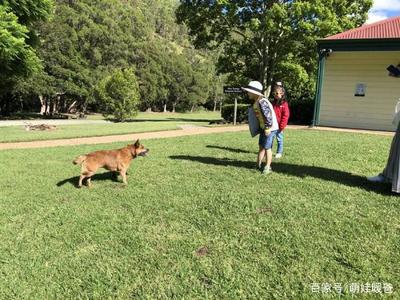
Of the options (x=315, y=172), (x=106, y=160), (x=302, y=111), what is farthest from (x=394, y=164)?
(x=302, y=111)

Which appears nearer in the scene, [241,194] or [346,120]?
[241,194]

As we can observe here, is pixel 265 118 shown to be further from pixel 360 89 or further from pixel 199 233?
pixel 360 89

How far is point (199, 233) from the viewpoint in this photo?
4.16m

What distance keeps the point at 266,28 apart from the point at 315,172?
1482 centimetres

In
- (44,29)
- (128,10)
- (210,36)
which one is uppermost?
(128,10)

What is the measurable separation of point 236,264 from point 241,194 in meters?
1.79

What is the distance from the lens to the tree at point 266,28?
Result: 19234 millimetres

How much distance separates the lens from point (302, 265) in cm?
343

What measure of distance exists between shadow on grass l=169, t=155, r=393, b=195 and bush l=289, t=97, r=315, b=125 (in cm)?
1091

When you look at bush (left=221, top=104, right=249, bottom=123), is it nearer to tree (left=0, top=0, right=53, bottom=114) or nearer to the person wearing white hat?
tree (left=0, top=0, right=53, bottom=114)

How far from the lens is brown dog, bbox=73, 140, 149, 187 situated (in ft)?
18.9

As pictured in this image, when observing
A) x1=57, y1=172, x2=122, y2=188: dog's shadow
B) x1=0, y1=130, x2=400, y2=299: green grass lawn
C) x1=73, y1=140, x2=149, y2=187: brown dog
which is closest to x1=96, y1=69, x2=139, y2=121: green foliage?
x1=0, y1=130, x2=400, y2=299: green grass lawn

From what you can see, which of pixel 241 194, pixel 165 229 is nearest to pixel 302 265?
pixel 165 229

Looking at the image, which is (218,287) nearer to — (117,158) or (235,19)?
(117,158)
